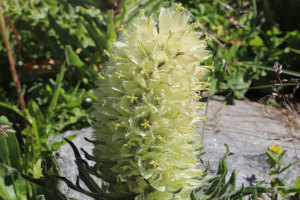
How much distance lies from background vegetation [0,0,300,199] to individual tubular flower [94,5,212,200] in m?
1.44

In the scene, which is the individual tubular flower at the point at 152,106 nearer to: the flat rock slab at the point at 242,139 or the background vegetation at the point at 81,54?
the flat rock slab at the point at 242,139

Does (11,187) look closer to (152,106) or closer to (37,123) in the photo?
Result: (37,123)

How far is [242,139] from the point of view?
12.7ft

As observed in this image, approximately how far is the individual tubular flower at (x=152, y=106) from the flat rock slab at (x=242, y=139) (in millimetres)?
981

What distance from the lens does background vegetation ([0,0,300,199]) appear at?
3900mm

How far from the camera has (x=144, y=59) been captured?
6.35ft

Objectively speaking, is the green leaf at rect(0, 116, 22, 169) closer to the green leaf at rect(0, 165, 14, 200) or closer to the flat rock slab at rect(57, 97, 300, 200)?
the green leaf at rect(0, 165, 14, 200)

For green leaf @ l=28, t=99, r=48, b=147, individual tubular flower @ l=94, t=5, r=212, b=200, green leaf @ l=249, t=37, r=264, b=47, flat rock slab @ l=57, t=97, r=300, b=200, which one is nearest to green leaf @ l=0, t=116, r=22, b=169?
flat rock slab @ l=57, t=97, r=300, b=200

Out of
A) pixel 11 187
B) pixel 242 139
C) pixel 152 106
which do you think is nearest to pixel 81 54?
pixel 242 139

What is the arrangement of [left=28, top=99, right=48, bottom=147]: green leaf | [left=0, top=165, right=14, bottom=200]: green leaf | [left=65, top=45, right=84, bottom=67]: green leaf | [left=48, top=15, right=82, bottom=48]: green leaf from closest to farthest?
1. [left=0, top=165, right=14, bottom=200]: green leaf
2. [left=28, top=99, right=48, bottom=147]: green leaf
3. [left=65, top=45, right=84, bottom=67]: green leaf
4. [left=48, top=15, right=82, bottom=48]: green leaf

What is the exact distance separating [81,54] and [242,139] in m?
2.46

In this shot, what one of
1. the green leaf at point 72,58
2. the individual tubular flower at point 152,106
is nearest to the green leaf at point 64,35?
the green leaf at point 72,58

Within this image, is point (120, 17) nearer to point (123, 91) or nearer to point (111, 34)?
point (111, 34)

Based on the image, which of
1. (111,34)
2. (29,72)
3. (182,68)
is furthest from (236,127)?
(29,72)
